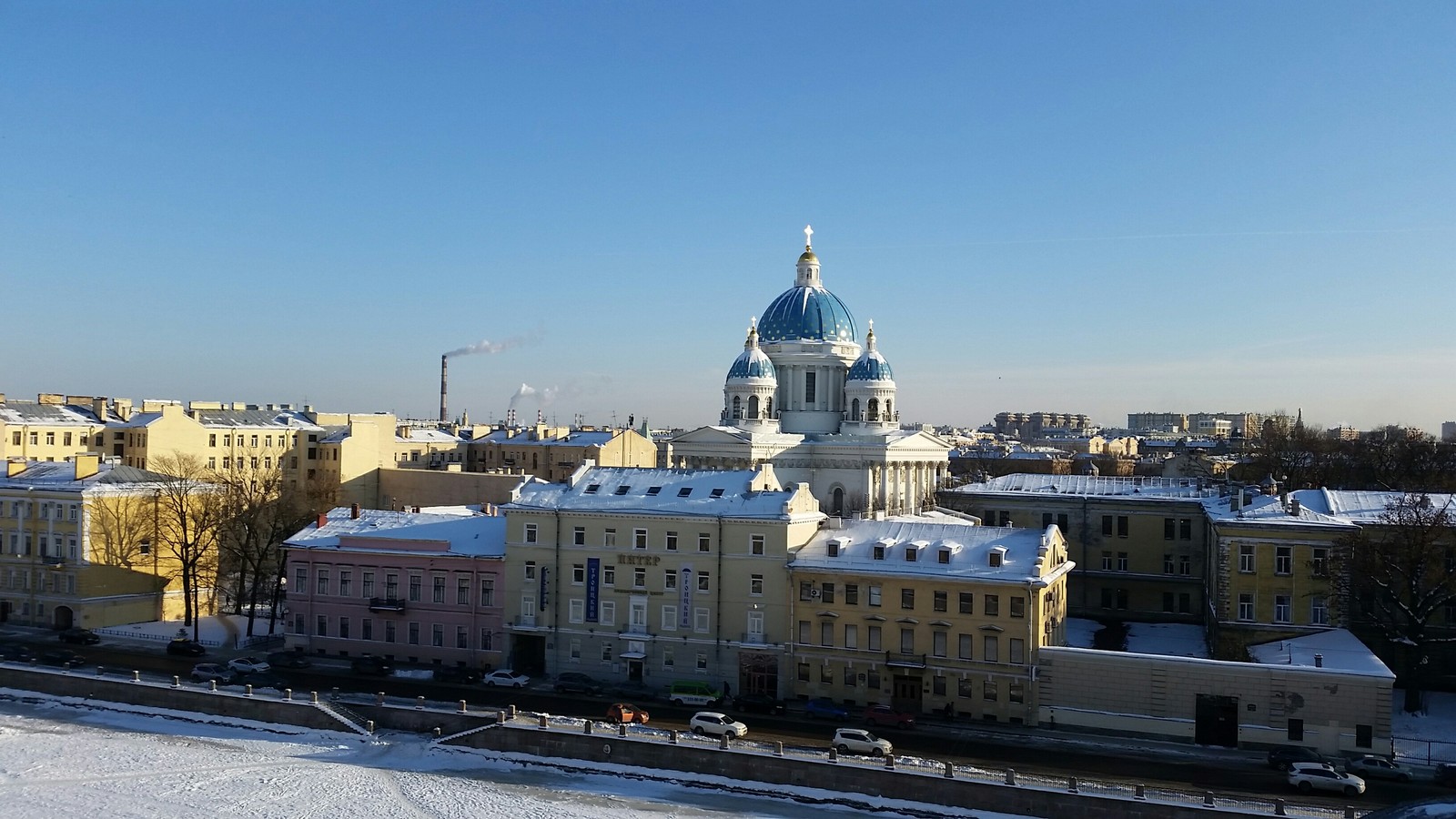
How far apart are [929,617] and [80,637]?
39.7m

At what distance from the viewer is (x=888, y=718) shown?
1660 inches

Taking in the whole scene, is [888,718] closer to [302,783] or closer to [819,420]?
[302,783]

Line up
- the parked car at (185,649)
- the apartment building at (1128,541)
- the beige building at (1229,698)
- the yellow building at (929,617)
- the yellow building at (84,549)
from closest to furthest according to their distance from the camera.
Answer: the beige building at (1229,698) → the yellow building at (929,617) → the parked car at (185,649) → the yellow building at (84,549) → the apartment building at (1128,541)

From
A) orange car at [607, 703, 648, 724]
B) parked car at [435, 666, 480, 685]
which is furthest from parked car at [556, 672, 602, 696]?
orange car at [607, 703, 648, 724]

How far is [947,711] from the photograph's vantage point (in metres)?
43.8

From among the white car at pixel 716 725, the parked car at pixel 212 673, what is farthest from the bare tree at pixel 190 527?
the white car at pixel 716 725

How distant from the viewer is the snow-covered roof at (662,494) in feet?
159

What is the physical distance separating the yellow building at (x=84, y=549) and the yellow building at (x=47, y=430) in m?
27.1

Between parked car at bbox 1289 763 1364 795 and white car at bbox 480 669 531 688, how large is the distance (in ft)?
90.1

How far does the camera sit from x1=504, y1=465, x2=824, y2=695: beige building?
156 feet

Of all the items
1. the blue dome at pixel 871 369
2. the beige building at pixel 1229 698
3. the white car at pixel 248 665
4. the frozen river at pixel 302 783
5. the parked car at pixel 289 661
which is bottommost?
the frozen river at pixel 302 783

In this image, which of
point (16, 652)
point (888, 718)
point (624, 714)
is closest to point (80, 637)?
point (16, 652)

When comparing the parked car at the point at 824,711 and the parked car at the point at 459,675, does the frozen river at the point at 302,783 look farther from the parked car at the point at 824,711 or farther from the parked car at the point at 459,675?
the parked car at the point at 824,711

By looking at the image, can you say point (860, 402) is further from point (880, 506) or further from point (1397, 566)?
point (1397, 566)
